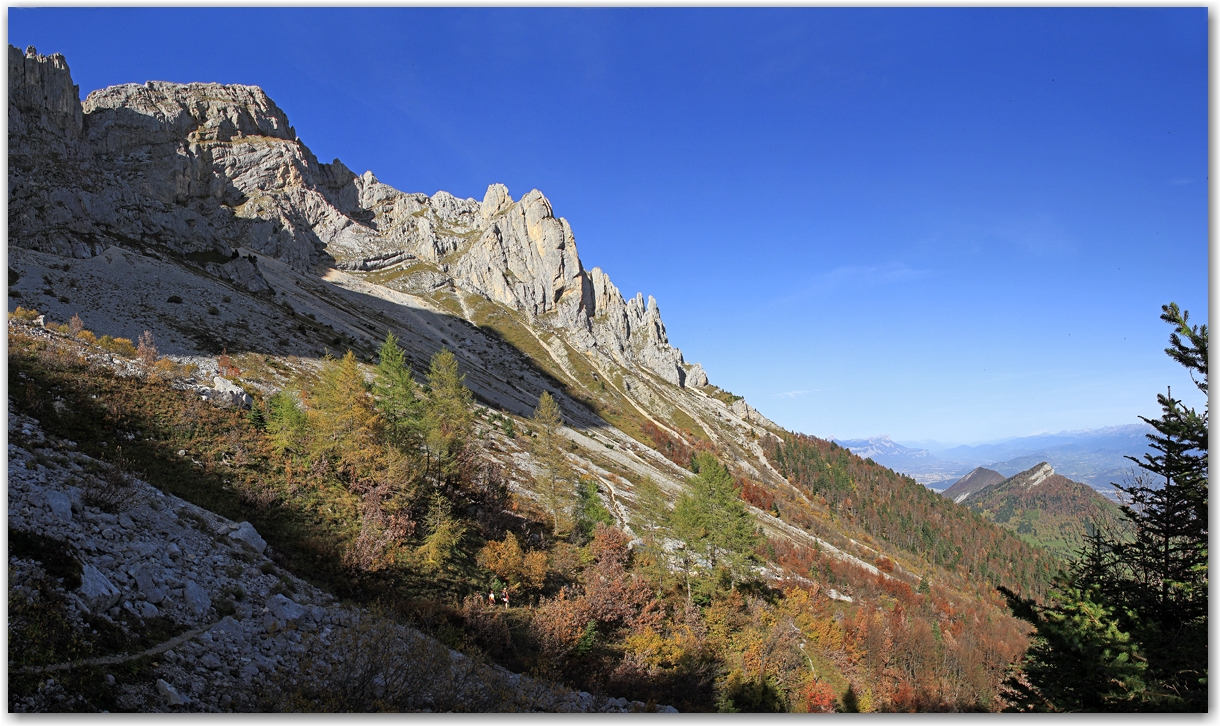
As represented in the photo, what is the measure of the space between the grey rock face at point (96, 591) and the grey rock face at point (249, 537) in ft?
21.8

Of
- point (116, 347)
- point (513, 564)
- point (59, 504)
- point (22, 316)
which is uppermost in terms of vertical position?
point (22, 316)

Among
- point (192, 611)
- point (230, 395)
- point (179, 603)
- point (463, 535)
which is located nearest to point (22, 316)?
point (230, 395)

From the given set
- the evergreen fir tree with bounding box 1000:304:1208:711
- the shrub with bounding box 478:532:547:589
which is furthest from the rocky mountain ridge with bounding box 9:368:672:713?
the evergreen fir tree with bounding box 1000:304:1208:711

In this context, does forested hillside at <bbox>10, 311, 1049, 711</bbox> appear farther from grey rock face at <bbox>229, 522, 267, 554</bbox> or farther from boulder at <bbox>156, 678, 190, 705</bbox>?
boulder at <bbox>156, 678, 190, 705</bbox>

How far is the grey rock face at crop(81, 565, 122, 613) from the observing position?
1076 centimetres

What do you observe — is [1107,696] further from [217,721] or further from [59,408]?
[59,408]

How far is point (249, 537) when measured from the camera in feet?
61.2

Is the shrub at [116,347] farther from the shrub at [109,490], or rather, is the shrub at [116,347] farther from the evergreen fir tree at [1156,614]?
the evergreen fir tree at [1156,614]

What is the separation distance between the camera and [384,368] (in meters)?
34.2

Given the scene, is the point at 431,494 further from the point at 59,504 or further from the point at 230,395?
the point at 59,504

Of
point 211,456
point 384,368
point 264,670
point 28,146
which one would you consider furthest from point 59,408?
point 28,146

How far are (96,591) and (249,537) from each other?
7963mm

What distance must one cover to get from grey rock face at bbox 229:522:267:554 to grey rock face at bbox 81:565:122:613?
665 centimetres

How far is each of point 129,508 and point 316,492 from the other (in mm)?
9884
